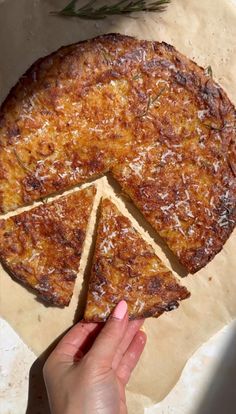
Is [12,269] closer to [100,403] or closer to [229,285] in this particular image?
[100,403]

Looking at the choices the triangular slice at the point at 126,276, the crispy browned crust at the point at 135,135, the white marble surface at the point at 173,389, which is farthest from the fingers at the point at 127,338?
the crispy browned crust at the point at 135,135

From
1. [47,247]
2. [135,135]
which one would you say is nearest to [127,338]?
[47,247]

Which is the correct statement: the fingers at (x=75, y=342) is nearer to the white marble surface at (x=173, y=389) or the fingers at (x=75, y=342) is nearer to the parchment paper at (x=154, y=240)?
the parchment paper at (x=154, y=240)

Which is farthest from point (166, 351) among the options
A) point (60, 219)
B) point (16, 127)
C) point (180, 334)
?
point (16, 127)

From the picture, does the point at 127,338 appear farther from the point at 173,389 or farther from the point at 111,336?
the point at 173,389

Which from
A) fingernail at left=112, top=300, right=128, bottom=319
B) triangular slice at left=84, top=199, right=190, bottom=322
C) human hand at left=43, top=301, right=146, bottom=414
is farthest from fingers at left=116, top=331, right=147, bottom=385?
fingernail at left=112, top=300, right=128, bottom=319
